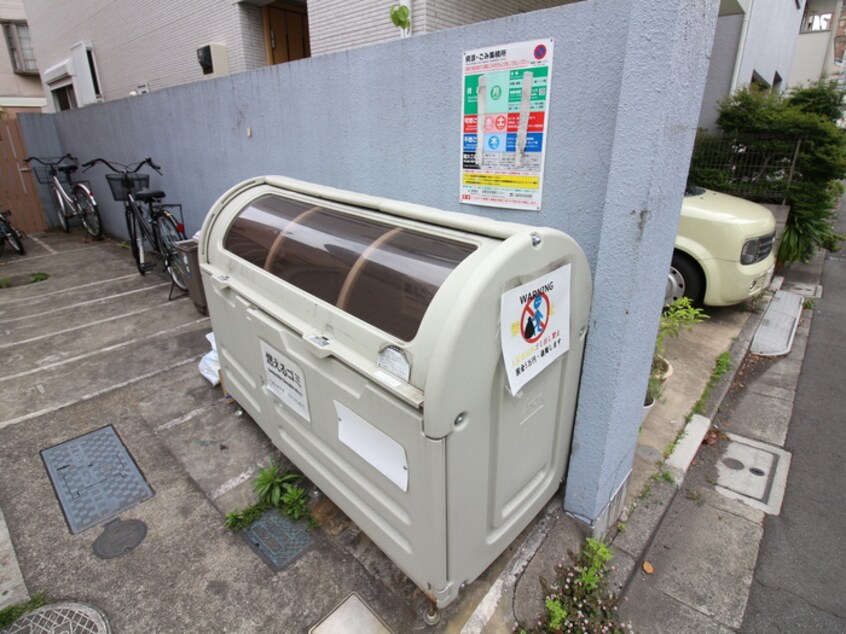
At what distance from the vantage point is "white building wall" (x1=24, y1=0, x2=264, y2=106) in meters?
7.39

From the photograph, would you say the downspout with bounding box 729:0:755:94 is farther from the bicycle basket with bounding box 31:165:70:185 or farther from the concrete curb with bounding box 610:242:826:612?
the bicycle basket with bounding box 31:165:70:185

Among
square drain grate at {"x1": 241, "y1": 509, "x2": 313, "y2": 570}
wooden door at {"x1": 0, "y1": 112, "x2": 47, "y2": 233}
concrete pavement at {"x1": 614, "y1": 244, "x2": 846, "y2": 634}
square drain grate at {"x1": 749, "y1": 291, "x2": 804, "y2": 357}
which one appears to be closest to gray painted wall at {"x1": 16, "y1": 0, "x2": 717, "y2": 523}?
concrete pavement at {"x1": 614, "y1": 244, "x2": 846, "y2": 634}

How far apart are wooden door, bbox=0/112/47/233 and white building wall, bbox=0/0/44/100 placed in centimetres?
1267

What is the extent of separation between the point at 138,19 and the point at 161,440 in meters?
10.1

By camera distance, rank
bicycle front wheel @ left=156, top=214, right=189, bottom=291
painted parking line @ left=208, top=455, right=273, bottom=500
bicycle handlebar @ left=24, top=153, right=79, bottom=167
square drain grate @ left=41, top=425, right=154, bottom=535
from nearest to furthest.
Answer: square drain grate @ left=41, top=425, right=154, bottom=535 → painted parking line @ left=208, top=455, right=273, bottom=500 → bicycle front wheel @ left=156, top=214, right=189, bottom=291 → bicycle handlebar @ left=24, top=153, right=79, bottom=167

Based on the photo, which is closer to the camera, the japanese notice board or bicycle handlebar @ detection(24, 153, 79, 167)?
the japanese notice board

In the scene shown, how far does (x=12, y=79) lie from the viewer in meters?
17.9

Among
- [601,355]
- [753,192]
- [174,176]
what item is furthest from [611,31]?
[753,192]

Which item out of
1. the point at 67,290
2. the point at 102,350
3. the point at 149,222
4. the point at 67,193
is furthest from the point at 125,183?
the point at 67,193

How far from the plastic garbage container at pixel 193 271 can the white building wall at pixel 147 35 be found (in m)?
3.98

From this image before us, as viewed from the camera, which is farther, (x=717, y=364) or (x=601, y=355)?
(x=717, y=364)

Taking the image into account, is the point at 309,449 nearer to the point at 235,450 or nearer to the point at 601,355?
the point at 235,450

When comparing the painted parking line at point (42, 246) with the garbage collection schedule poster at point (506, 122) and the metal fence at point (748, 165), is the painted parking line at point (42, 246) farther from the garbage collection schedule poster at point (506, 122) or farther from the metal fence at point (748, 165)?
the metal fence at point (748, 165)

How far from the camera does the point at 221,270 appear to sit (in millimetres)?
2893
